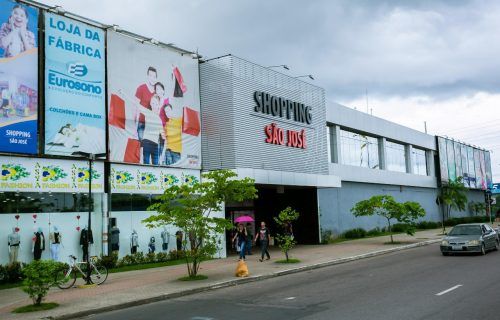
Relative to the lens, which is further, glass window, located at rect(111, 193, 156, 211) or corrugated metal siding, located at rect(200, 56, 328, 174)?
corrugated metal siding, located at rect(200, 56, 328, 174)

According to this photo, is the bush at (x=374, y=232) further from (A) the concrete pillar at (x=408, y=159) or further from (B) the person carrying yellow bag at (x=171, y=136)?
(B) the person carrying yellow bag at (x=171, y=136)

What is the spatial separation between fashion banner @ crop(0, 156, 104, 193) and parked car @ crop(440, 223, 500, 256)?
15694mm

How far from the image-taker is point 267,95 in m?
30.9

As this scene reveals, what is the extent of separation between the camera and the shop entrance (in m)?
35.9

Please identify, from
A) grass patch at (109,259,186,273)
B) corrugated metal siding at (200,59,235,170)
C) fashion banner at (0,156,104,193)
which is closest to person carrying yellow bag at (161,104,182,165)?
corrugated metal siding at (200,59,235,170)

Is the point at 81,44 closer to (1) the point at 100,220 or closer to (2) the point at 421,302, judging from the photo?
(1) the point at 100,220

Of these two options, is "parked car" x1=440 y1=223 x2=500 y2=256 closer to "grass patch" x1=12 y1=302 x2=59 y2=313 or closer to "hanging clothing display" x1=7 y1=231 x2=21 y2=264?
"grass patch" x1=12 y1=302 x2=59 y2=313

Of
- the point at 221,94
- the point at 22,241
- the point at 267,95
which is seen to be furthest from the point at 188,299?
the point at 267,95

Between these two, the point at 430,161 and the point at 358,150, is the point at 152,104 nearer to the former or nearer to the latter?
the point at 358,150

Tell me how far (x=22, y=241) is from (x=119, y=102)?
7704 millimetres

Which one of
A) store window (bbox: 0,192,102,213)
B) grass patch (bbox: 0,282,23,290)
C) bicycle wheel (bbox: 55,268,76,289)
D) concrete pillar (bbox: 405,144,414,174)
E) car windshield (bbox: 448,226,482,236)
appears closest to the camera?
bicycle wheel (bbox: 55,268,76,289)

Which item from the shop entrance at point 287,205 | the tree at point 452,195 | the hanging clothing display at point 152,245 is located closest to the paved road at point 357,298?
the hanging clothing display at point 152,245

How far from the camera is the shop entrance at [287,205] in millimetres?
35938

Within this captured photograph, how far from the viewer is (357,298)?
12.2 m
